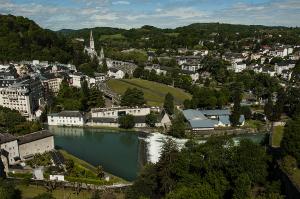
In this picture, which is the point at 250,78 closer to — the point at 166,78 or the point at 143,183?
the point at 166,78

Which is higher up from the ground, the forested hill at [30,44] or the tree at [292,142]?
the forested hill at [30,44]

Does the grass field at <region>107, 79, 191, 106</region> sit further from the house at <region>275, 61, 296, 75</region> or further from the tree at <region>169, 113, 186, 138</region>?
the house at <region>275, 61, 296, 75</region>

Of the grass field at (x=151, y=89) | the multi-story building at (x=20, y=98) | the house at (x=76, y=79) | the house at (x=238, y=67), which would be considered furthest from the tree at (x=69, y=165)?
the house at (x=238, y=67)

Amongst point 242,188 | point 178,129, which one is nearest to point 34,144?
point 178,129

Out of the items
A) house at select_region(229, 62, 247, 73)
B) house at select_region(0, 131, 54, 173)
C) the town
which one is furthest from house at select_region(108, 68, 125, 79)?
house at select_region(0, 131, 54, 173)

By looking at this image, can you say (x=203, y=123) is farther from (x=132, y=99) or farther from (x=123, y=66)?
(x=123, y=66)

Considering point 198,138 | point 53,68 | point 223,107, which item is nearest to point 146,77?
point 53,68

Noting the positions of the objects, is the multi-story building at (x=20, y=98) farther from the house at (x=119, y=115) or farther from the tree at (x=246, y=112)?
the tree at (x=246, y=112)
